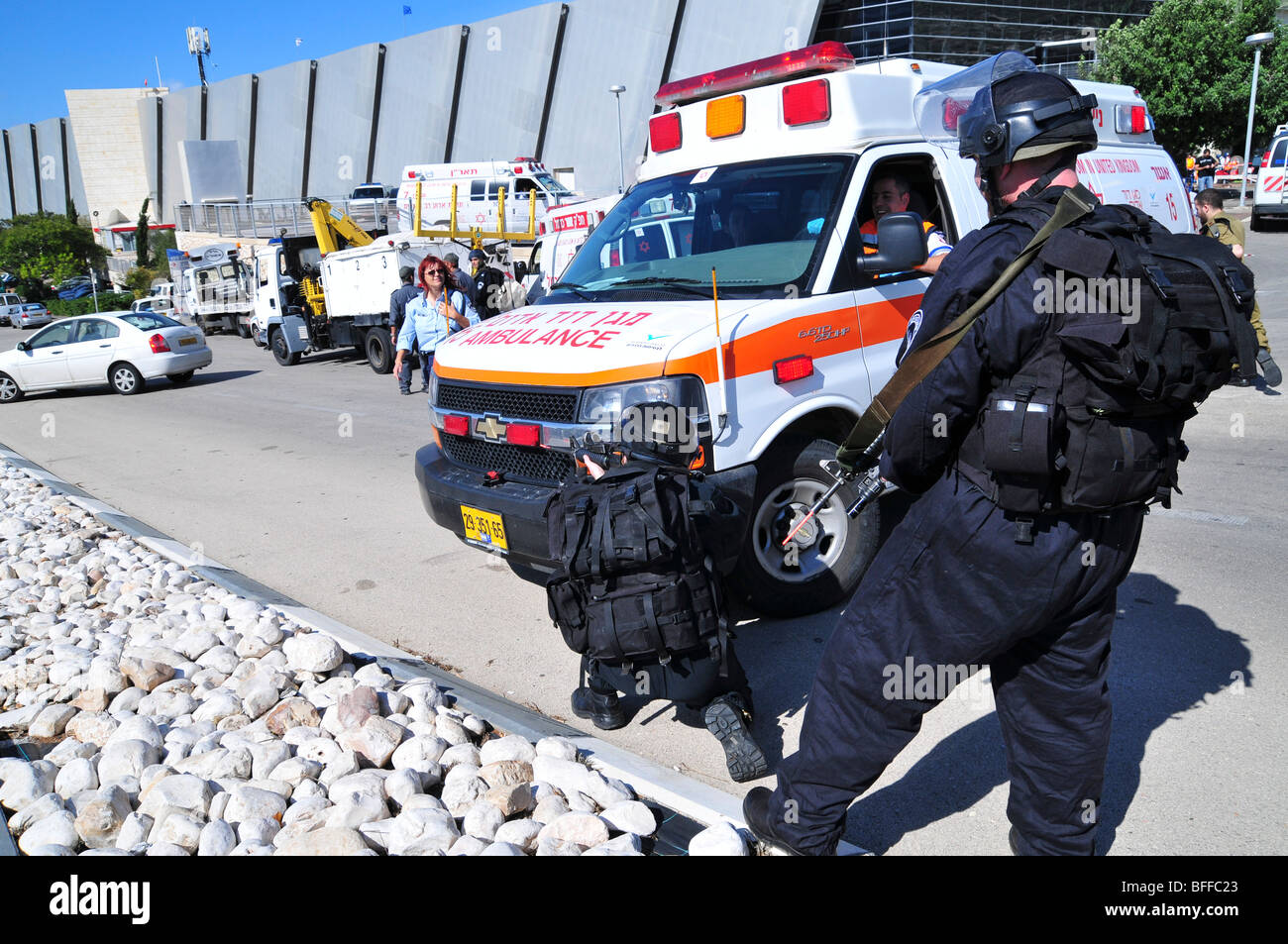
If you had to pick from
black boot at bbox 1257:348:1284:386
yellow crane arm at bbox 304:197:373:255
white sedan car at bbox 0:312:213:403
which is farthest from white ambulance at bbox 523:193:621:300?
black boot at bbox 1257:348:1284:386

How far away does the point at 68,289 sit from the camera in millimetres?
62875

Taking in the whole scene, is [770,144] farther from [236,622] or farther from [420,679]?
[236,622]

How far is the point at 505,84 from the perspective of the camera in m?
53.1

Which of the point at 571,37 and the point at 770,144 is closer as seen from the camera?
the point at 770,144

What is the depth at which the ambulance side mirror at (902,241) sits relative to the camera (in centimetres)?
406

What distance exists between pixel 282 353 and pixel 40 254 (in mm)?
61186

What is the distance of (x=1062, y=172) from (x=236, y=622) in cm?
430

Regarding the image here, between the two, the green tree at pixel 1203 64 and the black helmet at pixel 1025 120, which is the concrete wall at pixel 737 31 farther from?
the black helmet at pixel 1025 120

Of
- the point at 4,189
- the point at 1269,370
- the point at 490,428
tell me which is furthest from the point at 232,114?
the point at 490,428

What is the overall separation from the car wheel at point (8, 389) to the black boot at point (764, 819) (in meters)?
19.6

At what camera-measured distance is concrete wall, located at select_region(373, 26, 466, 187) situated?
5619 cm

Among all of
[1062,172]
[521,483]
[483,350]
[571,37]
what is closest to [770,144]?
[483,350]

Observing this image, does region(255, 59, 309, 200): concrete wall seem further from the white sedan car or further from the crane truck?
the white sedan car

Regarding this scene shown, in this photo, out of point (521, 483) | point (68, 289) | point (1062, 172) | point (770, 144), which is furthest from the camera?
point (68, 289)
